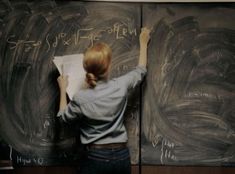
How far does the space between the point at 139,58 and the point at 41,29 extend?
670 mm

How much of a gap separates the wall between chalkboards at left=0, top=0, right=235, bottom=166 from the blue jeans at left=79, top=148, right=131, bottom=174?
0.31 metres

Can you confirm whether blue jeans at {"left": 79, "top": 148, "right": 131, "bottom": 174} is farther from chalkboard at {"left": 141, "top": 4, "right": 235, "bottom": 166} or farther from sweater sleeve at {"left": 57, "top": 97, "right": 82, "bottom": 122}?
chalkboard at {"left": 141, "top": 4, "right": 235, "bottom": 166}

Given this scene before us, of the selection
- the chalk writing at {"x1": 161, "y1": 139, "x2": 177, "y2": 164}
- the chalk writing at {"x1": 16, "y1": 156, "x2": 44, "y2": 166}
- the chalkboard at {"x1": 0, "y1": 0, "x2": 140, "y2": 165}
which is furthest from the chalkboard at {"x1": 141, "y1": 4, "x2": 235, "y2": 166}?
the chalk writing at {"x1": 16, "y1": 156, "x2": 44, "y2": 166}

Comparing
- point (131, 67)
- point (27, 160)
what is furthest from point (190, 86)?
point (27, 160)

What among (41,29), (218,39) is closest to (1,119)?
(41,29)

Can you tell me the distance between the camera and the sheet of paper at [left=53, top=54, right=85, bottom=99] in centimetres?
252

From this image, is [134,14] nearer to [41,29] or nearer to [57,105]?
[41,29]

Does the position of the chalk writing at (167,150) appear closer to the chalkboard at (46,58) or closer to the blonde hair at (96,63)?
the chalkboard at (46,58)

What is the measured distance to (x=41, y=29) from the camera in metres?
2.61

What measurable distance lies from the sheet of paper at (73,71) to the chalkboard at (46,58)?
0.21 ft

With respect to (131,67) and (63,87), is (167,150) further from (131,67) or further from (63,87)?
(63,87)

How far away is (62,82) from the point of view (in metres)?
2.49

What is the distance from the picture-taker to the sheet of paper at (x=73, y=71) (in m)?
2.52

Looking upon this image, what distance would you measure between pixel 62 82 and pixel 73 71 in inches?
4.0
